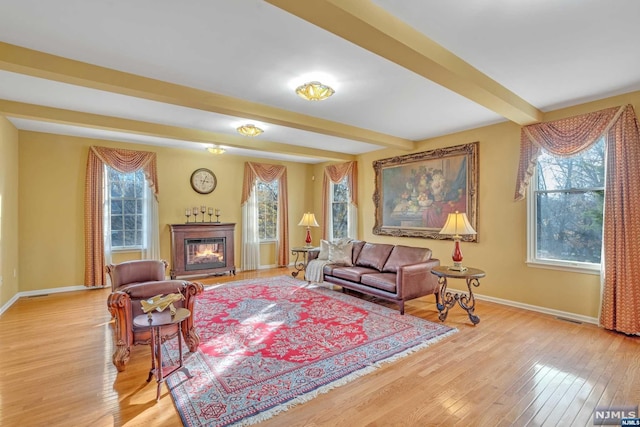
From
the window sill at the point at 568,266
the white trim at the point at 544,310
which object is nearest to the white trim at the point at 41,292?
the white trim at the point at 544,310

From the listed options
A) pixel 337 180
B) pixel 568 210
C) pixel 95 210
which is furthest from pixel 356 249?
pixel 95 210

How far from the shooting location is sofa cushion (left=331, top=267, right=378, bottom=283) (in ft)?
15.5

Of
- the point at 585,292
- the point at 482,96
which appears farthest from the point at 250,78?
the point at 585,292

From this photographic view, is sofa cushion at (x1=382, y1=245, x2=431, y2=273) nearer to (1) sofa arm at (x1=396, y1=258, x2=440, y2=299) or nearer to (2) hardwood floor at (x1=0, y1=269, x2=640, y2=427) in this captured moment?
(1) sofa arm at (x1=396, y1=258, x2=440, y2=299)

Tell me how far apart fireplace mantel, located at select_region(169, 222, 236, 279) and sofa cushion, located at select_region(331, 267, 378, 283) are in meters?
2.73

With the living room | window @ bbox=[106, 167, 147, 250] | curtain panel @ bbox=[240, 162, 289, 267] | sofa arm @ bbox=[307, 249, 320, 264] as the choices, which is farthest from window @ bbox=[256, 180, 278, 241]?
window @ bbox=[106, 167, 147, 250]

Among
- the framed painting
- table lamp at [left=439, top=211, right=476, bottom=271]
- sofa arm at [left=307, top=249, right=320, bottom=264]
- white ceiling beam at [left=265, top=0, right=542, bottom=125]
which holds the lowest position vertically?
sofa arm at [left=307, top=249, right=320, bottom=264]

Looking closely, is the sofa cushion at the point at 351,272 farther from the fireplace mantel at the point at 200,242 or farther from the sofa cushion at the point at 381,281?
the fireplace mantel at the point at 200,242

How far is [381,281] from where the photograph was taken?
4.36 metres

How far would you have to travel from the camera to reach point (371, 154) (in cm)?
680

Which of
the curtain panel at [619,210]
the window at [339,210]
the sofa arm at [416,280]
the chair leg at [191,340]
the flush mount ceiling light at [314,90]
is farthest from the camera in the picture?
the window at [339,210]

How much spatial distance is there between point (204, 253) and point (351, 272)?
3.41 metres
